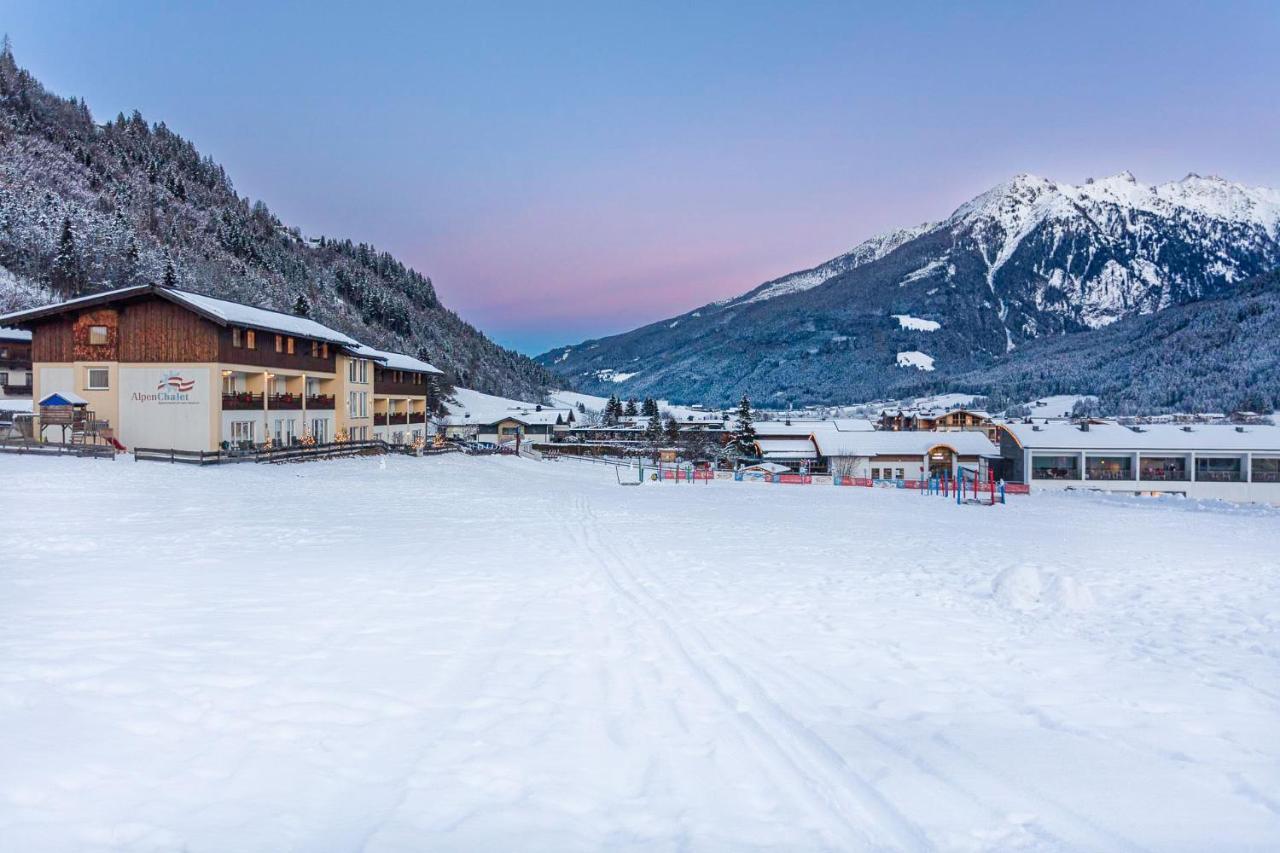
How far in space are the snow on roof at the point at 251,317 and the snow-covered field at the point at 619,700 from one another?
25706mm

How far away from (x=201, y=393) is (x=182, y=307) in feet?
15.6

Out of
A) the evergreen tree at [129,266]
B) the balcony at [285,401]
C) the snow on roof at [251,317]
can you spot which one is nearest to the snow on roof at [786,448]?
the snow on roof at [251,317]

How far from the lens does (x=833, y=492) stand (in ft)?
134

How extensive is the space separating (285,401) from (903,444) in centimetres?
5641

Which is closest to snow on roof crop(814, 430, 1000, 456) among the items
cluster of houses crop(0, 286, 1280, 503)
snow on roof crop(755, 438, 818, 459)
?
cluster of houses crop(0, 286, 1280, 503)

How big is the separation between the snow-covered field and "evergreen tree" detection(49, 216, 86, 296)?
4209 inches

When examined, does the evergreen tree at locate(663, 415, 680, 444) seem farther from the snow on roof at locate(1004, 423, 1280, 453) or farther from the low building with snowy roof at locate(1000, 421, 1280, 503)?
Result: the low building with snowy roof at locate(1000, 421, 1280, 503)

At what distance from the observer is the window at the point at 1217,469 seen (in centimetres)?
6475

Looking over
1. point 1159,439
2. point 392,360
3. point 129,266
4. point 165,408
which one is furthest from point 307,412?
point 129,266

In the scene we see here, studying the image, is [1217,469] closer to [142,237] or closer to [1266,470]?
[1266,470]

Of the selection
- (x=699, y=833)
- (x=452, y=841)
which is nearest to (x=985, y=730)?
(x=699, y=833)

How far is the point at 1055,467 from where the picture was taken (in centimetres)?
6725

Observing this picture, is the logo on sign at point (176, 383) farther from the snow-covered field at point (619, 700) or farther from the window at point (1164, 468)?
the window at point (1164, 468)

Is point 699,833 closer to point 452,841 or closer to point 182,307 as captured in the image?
point 452,841
